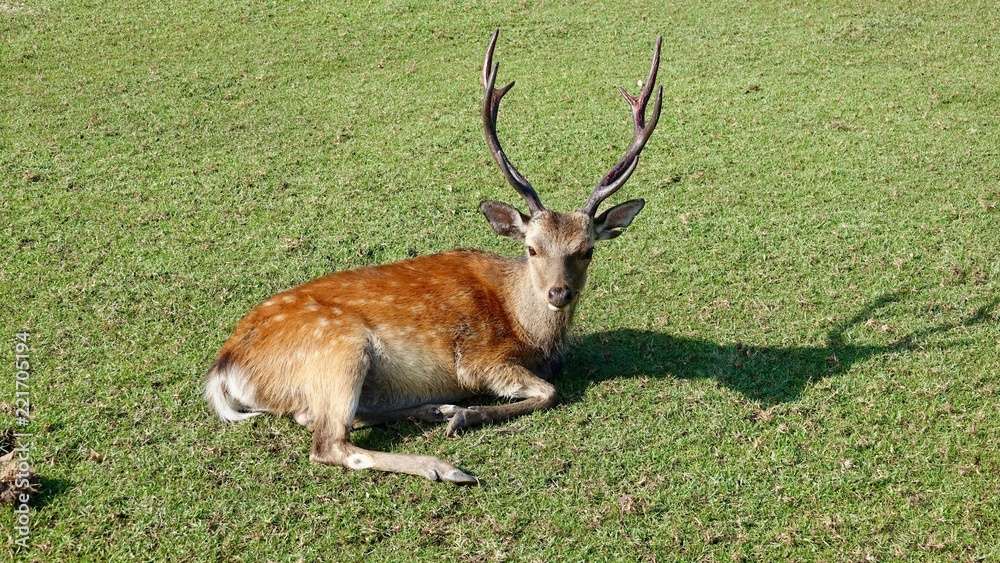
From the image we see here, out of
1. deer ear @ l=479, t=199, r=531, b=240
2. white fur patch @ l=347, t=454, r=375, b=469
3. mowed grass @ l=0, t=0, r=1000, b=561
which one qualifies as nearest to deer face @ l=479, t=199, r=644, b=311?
deer ear @ l=479, t=199, r=531, b=240

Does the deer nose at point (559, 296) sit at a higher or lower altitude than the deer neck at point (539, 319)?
higher

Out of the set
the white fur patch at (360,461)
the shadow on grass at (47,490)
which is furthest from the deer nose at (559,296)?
the shadow on grass at (47,490)

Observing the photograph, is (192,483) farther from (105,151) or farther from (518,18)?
(518,18)

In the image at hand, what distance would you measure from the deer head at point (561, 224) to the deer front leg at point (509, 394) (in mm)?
391

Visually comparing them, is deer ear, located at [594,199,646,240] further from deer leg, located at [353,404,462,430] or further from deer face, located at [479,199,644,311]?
deer leg, located at [353,404,462,430]

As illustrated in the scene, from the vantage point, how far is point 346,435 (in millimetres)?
3998

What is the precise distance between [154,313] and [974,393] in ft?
14.7

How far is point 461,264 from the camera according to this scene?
500cm

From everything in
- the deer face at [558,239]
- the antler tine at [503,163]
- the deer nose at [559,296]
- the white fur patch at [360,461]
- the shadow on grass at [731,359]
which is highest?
the antler tine at [503,163]

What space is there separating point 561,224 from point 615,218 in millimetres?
354

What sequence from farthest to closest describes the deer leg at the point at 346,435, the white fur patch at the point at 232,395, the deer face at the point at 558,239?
1. the deer face at the point at 558,239
2. the white fur patch at the point at 232,395
3. the deer leg at the point at 346,435

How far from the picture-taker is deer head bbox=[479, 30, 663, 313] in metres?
4.46

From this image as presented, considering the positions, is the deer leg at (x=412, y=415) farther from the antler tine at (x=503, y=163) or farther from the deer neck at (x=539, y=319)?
the antler tine at (x=503, y=163)

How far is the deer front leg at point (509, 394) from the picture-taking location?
429 centimetres
